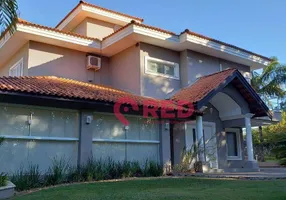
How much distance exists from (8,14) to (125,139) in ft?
23.3

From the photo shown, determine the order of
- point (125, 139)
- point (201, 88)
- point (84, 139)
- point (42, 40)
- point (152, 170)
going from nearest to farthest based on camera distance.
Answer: point (84, 139) < point (152, 170) < point (125, 139) < point (201, 88) < point (42, 40)

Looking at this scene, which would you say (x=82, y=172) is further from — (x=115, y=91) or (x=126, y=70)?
(x=126, y=70)

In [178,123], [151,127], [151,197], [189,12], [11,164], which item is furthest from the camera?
[189,12]

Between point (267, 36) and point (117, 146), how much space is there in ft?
40.5

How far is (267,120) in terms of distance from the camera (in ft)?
70.4

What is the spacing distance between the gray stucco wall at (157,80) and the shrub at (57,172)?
233 inches

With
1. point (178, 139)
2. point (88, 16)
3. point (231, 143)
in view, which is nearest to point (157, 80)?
point (178, 139)

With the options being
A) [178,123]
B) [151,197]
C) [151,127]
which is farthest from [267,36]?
[151,197]

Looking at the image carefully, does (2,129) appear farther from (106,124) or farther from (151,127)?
(151,127)

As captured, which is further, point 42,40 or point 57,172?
point 42,40

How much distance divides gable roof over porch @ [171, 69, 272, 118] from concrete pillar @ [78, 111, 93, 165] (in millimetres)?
5168

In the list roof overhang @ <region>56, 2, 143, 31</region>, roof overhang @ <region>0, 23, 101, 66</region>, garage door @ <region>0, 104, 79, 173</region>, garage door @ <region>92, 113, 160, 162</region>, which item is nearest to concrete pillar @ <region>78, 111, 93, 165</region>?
garage door @ <region>0, 104, 79, 173</region>

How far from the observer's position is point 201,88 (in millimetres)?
16594

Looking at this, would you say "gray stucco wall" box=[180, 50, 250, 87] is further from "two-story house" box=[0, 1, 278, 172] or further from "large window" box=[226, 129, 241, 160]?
"large window" box=[226, 129, 241, 160]
